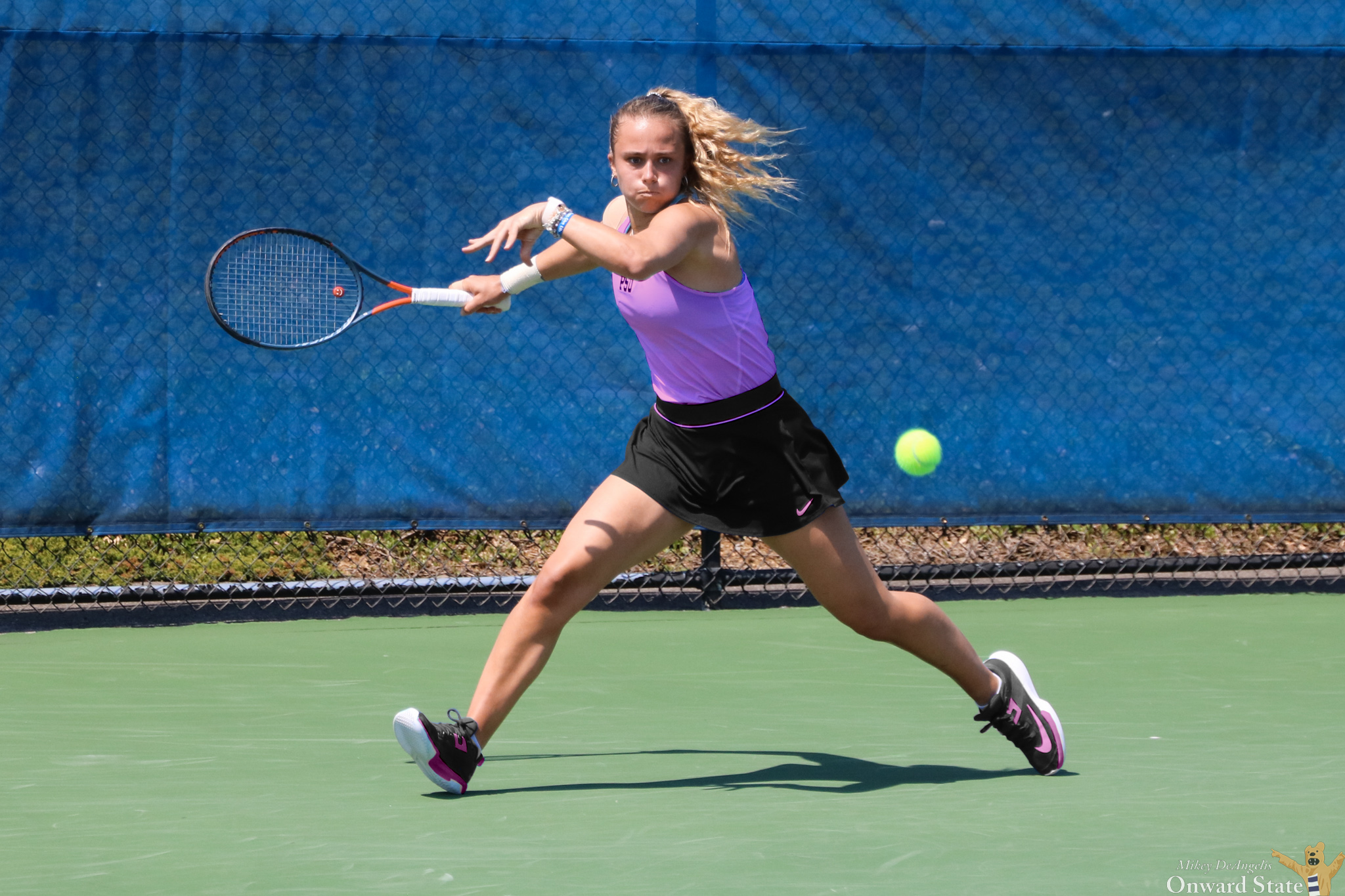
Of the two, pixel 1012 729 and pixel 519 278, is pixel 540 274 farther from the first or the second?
pixel 1012 729

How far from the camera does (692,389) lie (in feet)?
12.0

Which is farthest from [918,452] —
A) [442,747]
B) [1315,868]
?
[1315,868]

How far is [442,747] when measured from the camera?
343cm

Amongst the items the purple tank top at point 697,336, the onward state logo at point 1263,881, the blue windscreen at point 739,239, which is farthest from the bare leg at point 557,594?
the blue windscreen at point 739,239

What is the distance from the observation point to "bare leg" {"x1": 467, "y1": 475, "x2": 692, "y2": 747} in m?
3.54

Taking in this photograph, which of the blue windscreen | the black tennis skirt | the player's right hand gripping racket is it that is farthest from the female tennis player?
the blue windscreen

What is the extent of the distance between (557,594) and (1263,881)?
1532mm

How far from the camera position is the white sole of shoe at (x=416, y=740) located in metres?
3.40

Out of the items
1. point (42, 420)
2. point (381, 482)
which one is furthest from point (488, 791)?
point (42, 420)

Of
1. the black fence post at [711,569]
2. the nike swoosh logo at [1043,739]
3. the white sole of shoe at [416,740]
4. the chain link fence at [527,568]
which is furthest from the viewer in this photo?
the black fence post at [711,569]

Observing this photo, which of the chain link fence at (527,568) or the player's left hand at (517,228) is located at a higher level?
the player's left hand at (517,228)

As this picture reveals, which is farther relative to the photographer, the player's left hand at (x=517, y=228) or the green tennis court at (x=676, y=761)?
the player's left hand at (x=517, y=228)

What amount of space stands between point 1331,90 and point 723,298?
3.57 meters

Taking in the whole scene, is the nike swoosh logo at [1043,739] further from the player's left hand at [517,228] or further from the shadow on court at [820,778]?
the player's left hand at [517,228]
